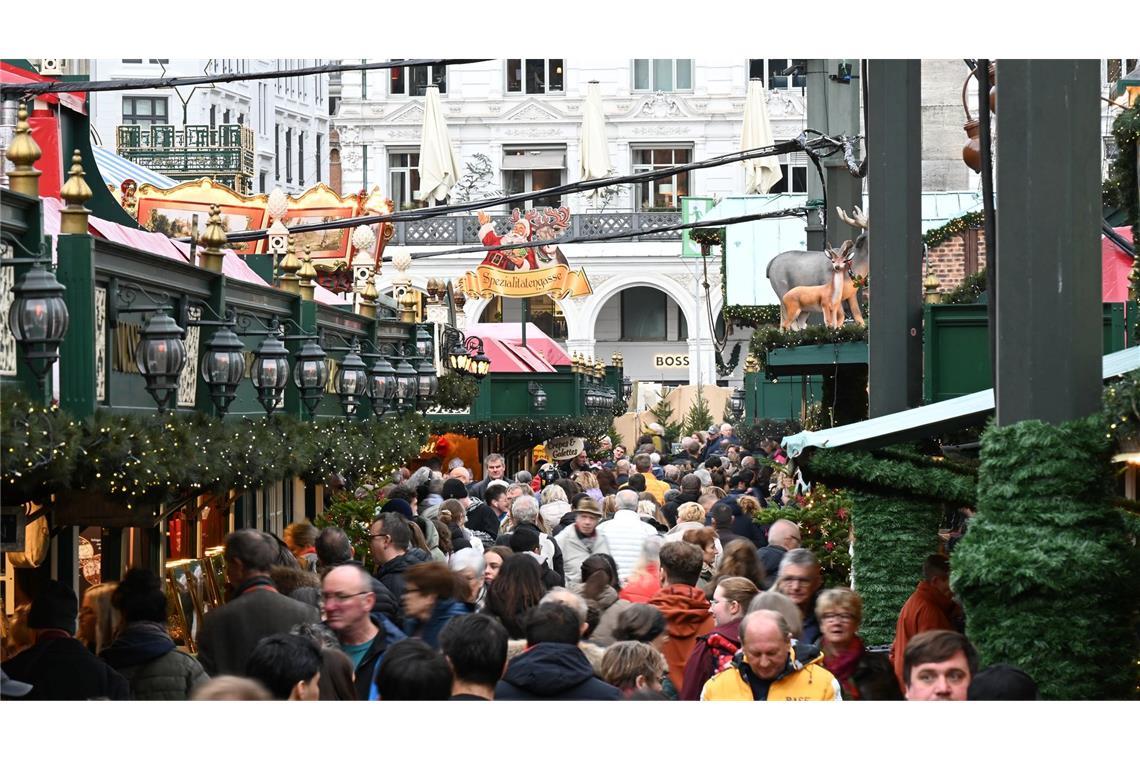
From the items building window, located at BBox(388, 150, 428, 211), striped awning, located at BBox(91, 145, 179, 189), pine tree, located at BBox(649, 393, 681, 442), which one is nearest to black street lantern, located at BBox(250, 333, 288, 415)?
striped awning, located at BBox(91, 145, 179, 189)

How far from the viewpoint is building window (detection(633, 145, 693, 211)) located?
59031 millimetres

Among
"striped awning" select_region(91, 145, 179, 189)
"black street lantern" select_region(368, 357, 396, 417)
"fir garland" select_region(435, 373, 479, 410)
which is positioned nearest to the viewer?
"black street lantern" select_region(368, 357, 396, 417)

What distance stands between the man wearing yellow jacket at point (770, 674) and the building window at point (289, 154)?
64.5 meters

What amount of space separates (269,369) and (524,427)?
20.6 meters

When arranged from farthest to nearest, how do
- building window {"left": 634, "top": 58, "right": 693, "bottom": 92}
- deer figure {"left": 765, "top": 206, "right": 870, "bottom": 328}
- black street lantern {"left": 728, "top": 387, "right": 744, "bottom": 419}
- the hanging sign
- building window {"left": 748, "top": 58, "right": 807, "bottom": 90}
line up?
building window {"left": 634, "top": 58, "right": 693, "bottom": 92} < building window {"left": 748, "top": 58, "right": 807, "bottom": 90} < black street lantern {"left": 728, "top": 387, "right": 744, "bottom": 419} < the hanging sign < deer figure {"left": 765, "top": 206, "right": 870, "bottom": 328}

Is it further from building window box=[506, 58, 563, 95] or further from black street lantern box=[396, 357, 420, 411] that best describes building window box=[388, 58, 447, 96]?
black street lantern box=[396, 357, 420, 411]

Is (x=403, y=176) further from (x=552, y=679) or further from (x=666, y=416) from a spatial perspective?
(x=552, y=679)

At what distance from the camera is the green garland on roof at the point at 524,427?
3031 centimetres

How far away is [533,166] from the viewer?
200 feet

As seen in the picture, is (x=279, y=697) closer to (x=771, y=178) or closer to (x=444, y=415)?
(x=444, y=415)

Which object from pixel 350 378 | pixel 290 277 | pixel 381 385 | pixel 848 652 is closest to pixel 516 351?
pixel 381 385

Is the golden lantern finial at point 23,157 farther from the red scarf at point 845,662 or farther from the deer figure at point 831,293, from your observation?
the deer figure at point 831,293

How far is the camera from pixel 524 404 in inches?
1304

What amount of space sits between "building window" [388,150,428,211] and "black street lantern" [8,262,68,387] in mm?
52119
